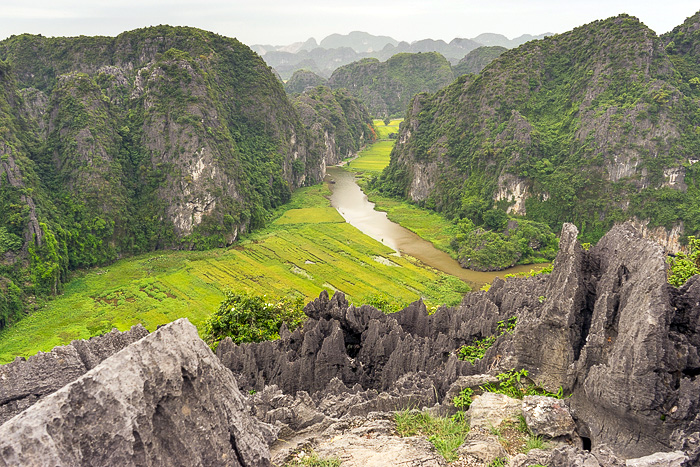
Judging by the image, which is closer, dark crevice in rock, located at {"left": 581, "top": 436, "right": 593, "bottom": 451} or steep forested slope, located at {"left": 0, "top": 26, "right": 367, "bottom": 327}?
dark crevice in rock, located at {"left": 581, "top": 436, "right": 593, "bottom": 451}

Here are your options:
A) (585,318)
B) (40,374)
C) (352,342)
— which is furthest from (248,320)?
(585,318)

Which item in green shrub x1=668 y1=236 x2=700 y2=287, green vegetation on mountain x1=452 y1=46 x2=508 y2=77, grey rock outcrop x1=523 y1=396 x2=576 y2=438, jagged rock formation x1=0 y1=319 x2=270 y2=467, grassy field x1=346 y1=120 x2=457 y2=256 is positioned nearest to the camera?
jagged rock formation x1=0 y1=319 x2=270 y2=467

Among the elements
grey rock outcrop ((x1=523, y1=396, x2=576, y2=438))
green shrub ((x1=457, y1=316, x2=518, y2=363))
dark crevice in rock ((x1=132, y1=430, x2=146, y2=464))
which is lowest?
green shrub ((x1=457, y1=316, x2=518, y2=363))

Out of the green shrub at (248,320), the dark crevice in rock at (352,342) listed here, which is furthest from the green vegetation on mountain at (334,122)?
the dark crevice in rock at (352,342)

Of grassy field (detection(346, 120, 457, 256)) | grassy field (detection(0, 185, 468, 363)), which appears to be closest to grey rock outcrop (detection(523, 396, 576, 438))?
grassy field (detection(0, 185, 468, 363))

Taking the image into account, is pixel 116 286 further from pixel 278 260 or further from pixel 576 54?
pixel 576 54

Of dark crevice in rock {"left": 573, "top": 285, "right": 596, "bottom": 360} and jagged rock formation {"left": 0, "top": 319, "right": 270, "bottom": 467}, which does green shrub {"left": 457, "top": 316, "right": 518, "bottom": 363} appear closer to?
dark crevice in rock {"left": 573, "top": 285, "right": 596, "bottom": 360}

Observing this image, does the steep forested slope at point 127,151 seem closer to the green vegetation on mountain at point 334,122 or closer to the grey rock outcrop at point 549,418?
the green vegetation on mountain at point 334,122
